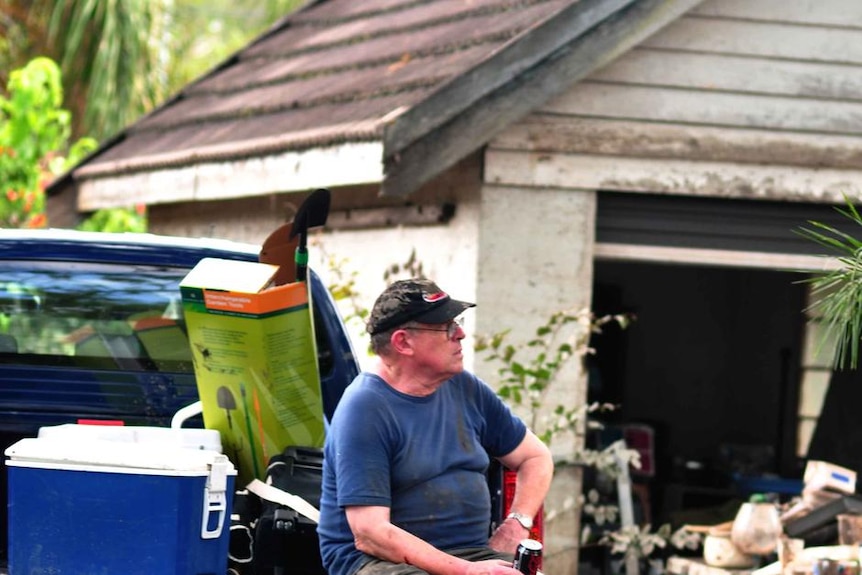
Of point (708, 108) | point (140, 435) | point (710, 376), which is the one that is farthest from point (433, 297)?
point (710, 376)

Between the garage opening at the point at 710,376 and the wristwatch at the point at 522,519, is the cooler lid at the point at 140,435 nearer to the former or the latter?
the wristwatch at the point at 522,519

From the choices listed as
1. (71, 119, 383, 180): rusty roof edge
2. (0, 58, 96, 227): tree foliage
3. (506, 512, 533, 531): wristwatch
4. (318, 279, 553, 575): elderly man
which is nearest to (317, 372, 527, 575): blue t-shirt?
(318, 279, 553, 575): elderly man

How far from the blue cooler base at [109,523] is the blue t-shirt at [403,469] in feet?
1.31

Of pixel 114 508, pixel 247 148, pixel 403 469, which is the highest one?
pixel 247 148

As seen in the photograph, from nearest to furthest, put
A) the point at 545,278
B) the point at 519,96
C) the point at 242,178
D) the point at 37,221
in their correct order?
the point at 519,96 → the point at 545,278 → the point at 242,178 → the point at 37,221

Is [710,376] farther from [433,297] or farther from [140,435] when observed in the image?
[140,435]

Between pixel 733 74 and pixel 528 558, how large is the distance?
4.85 meters

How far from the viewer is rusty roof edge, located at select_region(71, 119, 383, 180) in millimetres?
8820

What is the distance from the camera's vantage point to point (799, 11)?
9.18 m

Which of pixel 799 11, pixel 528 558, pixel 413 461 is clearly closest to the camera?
pixel 528 558

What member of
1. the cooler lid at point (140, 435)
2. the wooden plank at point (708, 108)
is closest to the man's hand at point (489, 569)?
the cooler lid at point (140, 435)

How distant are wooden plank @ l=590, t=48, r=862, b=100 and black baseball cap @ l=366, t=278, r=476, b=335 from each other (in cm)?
405

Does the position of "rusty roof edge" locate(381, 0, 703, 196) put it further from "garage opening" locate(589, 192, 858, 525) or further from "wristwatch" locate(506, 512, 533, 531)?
"wristwatch" locate(506, 512, 533, 531)

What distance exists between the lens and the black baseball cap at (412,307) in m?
5.05
